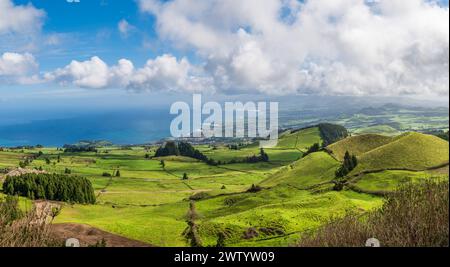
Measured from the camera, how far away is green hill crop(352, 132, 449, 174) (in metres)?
105

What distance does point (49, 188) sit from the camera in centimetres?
10500

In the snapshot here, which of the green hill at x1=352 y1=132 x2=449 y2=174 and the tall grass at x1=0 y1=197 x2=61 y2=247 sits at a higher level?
the tall grass at x1=0 y1=197 x2=61 y2=247

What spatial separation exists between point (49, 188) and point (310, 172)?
70.9 metres

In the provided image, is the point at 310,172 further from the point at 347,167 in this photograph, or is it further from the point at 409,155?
the point at 409,155

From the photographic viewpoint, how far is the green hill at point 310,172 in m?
117

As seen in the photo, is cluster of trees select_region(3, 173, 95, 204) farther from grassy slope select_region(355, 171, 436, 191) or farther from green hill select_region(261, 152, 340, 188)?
grassy slope select_region(355, 171, 436, 191)

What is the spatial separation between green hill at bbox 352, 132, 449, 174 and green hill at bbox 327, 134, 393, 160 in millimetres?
18697

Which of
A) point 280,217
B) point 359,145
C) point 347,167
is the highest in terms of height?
point 359,145

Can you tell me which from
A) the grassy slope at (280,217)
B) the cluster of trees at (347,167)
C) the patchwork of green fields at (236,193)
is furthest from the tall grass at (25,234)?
the cluster of trees at (347,167)

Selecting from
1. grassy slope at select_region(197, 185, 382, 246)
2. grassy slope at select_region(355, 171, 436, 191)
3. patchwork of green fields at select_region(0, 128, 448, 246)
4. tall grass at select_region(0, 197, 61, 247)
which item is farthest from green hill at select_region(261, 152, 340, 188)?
tall grass at select_region(0, 197, 61, 247)

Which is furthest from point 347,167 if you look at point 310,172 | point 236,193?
point 236,193

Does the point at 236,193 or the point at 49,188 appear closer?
the point at 49,188
